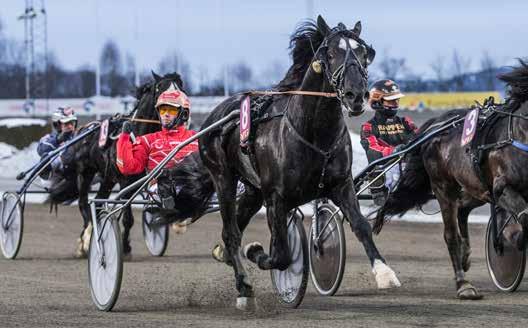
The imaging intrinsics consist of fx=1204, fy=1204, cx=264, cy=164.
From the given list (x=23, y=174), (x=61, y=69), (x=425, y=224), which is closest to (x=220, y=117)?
(x=23, y=174)

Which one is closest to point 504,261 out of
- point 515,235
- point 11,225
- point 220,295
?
point 515,235

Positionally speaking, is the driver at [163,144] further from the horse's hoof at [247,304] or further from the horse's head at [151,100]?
the horse's head at [151,100]

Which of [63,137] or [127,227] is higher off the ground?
[63,137]

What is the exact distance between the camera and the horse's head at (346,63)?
22.0 feet

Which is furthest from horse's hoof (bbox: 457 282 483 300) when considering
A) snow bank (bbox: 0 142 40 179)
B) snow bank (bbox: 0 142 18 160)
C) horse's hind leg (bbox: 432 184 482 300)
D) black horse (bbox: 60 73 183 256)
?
snow bank (bbox: 0 142 18 160)

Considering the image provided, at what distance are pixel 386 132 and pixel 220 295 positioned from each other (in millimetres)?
2466

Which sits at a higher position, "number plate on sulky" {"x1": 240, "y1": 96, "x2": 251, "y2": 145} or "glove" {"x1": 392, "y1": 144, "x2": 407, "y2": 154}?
"number plate on sulky" {"x1": 240, "y1": 96, "x2": 251, "y2": 145}

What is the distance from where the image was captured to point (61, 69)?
60.7 meters

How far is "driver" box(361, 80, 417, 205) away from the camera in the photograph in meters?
9.98

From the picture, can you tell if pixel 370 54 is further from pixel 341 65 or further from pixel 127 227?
pixel 127 227

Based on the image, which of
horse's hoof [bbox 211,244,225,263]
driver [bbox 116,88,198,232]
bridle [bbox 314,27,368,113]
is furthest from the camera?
driver [bbox 116,88,198,232]

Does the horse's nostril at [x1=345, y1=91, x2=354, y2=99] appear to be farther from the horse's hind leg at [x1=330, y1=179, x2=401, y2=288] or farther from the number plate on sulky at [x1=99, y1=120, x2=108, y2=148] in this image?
the number plate on sulky at [x1=99, y1=120, x2=108, y2=148]

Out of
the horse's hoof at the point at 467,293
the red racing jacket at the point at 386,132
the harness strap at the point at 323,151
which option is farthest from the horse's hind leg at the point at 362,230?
the red racing jacket at the point at 386,132

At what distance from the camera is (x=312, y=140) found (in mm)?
7207
